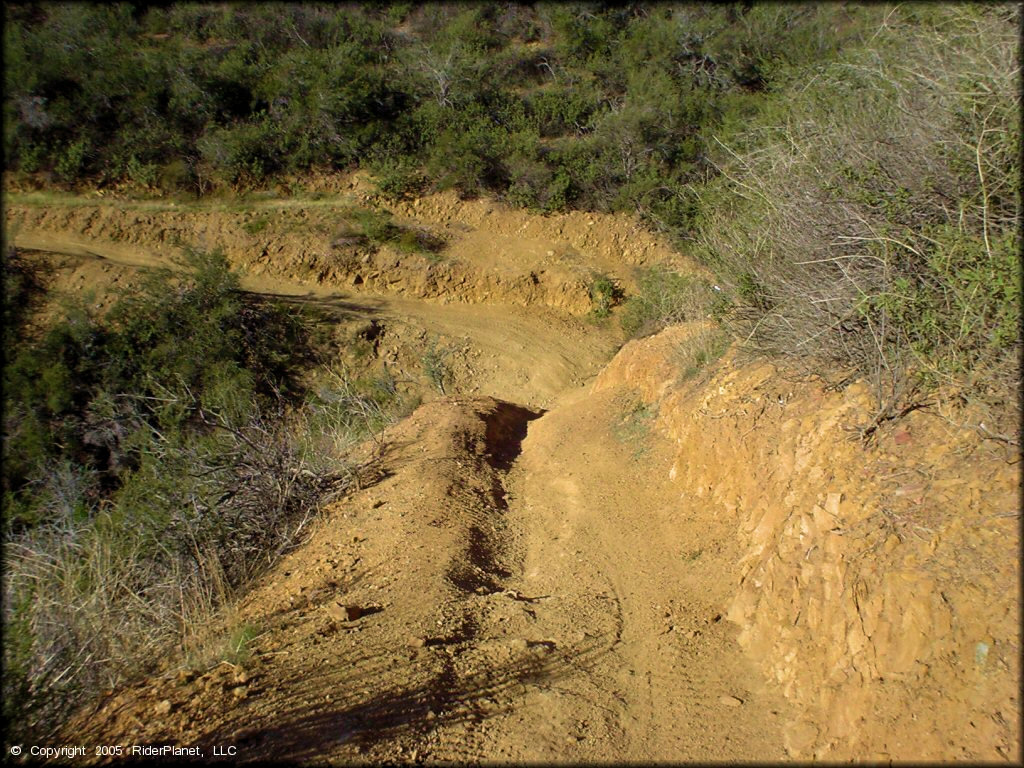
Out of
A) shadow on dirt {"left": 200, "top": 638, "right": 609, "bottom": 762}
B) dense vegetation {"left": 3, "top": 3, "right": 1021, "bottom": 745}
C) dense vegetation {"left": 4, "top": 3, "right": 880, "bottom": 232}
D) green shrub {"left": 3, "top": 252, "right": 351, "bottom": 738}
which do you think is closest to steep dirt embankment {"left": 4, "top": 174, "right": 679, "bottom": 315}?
dense vegetation {"left": 3, "top": 3, "right": 1021, "bottom": 745}

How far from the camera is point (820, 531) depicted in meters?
3.66

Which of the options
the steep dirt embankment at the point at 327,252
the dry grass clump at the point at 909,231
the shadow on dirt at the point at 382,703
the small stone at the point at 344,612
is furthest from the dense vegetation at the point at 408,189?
the shadow on dirt at the point at 382,703

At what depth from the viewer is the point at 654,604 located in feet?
14.5

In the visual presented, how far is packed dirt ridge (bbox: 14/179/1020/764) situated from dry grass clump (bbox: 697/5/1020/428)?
330mm

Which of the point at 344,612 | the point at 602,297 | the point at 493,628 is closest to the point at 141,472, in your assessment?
the point at 344,612

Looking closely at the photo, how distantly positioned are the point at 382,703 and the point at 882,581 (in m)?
2.39

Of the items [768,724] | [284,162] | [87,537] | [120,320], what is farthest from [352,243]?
[768,724]

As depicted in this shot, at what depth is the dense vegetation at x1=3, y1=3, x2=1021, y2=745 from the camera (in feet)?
12.2

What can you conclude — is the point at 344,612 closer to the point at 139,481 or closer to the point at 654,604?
the point at 654,604

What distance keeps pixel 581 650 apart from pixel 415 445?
369 centimetres

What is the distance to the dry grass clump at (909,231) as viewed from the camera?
11.2ft

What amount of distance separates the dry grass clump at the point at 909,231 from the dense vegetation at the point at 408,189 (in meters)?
0.02

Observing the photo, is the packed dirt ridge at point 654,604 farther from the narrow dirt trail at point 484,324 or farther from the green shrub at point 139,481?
the narrow dirt trail at point 484,324

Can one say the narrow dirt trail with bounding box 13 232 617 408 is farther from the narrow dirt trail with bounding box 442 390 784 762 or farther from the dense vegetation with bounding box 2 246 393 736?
the narrow dirt trail with bounding box 442 390 784 762
